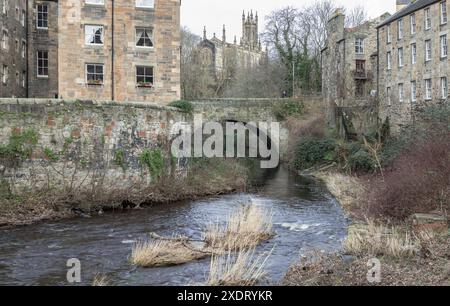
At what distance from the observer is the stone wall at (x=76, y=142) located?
17.5m

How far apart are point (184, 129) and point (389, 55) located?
20.1 metres

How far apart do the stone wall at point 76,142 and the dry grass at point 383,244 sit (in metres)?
10.3

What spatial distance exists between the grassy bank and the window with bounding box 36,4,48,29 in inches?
896

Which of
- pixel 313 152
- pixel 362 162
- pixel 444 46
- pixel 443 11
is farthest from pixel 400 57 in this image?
pixel 362 162

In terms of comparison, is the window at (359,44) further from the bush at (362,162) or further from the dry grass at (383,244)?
the dry grass at (383,244)

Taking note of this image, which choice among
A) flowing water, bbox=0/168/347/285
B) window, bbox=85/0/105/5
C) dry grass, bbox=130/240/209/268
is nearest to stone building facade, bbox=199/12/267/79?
window, bbox=85/0/105/5

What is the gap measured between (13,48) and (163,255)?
26.1 meters

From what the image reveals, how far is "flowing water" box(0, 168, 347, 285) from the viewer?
34.4 ft

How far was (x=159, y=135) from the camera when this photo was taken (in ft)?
69.5

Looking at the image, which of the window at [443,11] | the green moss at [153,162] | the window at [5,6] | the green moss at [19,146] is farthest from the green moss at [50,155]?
the window at [443,11]

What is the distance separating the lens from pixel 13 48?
107 ft

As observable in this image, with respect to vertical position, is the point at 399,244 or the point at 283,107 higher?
the point at 283,107
